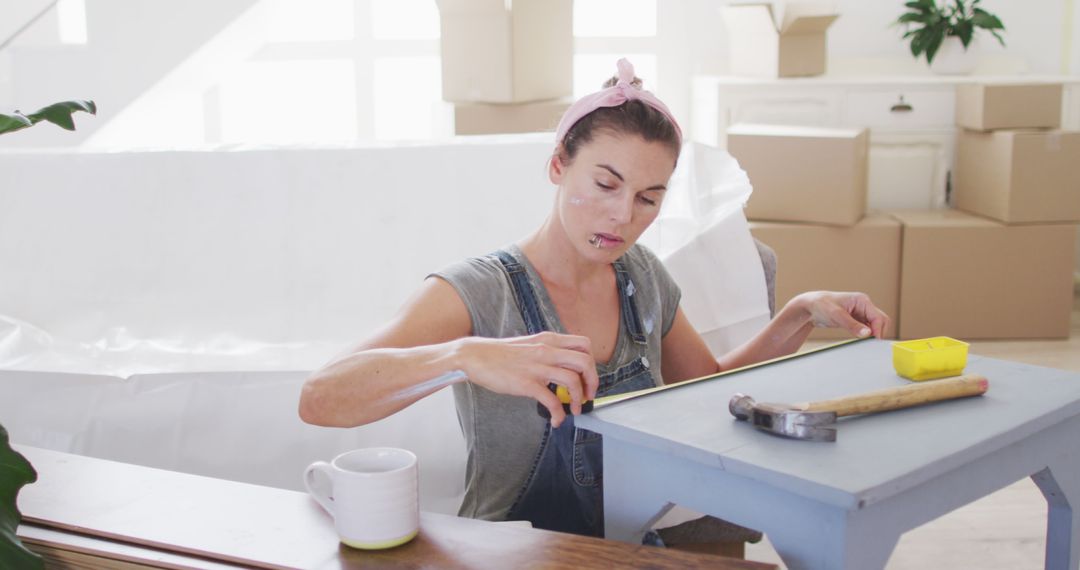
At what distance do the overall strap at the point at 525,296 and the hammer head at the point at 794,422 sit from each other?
436 mm

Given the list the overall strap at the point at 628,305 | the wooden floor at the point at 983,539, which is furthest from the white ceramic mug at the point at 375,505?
the wooden floor at the point at 983,539

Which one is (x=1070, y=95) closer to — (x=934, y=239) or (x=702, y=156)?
(x=934, y=239)

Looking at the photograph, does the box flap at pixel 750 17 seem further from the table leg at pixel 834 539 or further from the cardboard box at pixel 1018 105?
the table leg at pixel 834 539

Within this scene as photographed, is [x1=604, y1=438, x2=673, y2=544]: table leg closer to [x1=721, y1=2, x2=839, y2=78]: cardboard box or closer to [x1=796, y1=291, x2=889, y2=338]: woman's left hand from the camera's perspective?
[x1=796, y1=291, x2=889, y2=338]: woman's left hand

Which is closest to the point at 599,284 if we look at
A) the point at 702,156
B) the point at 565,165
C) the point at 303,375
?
the point at 565,165

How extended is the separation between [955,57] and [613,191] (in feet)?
10.2

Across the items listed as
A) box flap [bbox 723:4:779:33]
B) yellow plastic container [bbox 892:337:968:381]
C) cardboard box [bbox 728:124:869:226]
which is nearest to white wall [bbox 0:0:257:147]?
box flap [bbox 723:4:779:33]

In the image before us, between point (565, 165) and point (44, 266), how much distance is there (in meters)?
1.60

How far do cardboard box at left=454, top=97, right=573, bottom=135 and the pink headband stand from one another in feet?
5.87

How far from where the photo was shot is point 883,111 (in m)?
3.95

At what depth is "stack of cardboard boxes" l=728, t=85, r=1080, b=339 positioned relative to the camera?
3.58m

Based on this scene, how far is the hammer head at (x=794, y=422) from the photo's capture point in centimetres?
103

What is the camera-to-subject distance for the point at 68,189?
2615mm

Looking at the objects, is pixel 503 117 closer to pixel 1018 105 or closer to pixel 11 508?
pixel 1018 105
